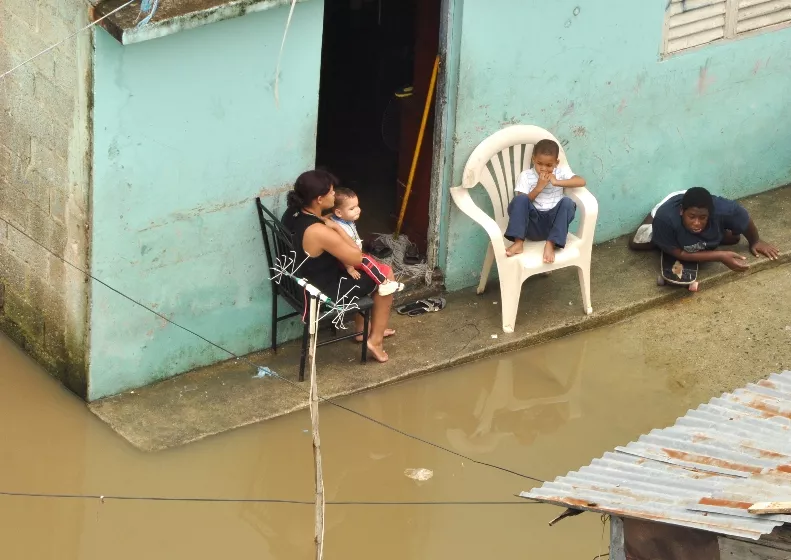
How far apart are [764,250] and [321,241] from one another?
3.41 meters

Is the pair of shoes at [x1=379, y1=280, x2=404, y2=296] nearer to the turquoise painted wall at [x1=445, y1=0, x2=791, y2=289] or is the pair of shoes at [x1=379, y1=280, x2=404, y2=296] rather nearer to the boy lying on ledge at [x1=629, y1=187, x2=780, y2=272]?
the turquoise painted wall at [x1=445, y1=0, x2=791, y2=289]

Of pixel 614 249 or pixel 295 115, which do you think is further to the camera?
pixel 614 249

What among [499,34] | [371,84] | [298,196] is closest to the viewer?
[298,196]

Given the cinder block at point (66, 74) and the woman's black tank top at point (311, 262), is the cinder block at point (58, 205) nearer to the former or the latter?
the cinder block at point (66, 74)

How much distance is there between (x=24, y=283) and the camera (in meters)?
8.52

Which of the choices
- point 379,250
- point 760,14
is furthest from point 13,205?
point 760,14

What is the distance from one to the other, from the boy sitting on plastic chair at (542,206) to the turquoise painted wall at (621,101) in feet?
1.19

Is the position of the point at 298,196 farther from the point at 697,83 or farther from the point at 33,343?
the point at 697,83

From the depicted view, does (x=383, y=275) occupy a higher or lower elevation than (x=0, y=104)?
lower

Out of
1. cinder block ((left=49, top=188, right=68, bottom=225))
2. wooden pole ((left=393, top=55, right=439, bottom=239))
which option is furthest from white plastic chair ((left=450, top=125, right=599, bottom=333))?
cinder block ((left=49, top=188, right=68, bottom=225))

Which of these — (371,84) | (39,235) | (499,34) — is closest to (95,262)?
(39,235)

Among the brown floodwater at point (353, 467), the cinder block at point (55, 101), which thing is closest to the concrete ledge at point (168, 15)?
the cinder block at point (55, 101)

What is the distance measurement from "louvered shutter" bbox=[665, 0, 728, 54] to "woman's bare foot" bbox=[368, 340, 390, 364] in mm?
2806

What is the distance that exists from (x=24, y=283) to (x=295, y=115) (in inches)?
73.3
